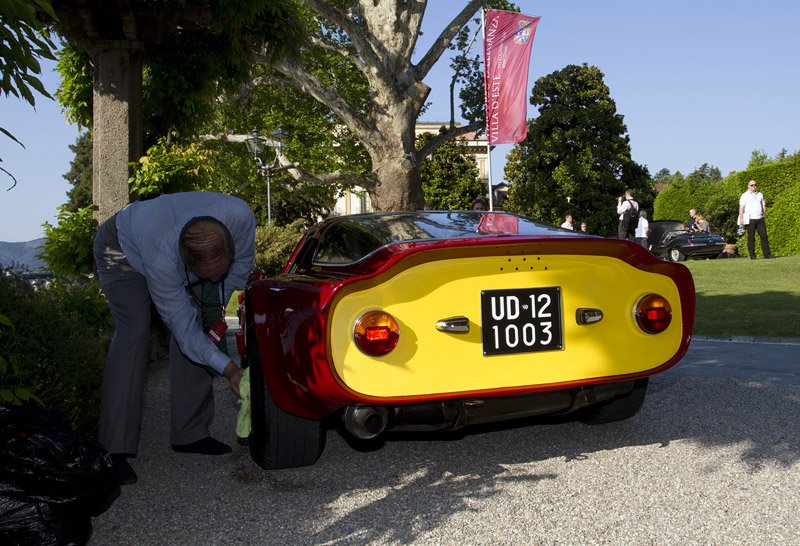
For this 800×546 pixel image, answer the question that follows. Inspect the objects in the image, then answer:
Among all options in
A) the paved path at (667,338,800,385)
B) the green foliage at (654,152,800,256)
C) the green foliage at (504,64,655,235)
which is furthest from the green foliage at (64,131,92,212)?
the paved path at (667,338,800,385)

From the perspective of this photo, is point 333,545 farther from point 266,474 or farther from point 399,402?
point 266,474

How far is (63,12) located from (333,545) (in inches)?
215

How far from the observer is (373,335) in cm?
320

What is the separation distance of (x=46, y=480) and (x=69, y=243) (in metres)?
4.82

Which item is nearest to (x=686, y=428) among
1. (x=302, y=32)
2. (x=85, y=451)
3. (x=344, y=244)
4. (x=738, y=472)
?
(x=738, y=472)

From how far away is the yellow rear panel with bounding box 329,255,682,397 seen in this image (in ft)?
10.5

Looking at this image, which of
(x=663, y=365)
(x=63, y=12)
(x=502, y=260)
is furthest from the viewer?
(x=63, y=12)

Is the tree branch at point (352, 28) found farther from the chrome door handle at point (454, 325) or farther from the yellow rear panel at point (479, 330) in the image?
the chrome door handle at point (454, 325)

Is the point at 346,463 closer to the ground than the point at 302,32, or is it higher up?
closer to the ground

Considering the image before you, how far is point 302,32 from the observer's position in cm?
744

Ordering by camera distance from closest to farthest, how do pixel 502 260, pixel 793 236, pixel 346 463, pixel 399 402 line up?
pixel 399 402 → pixel 502 260 → pixel 346 463 → pixel 793 236

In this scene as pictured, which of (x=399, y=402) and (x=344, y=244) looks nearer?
(x=399, y=402)

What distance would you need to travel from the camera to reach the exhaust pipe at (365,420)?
10.8ft

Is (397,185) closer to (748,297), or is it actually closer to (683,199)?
(748,297)
